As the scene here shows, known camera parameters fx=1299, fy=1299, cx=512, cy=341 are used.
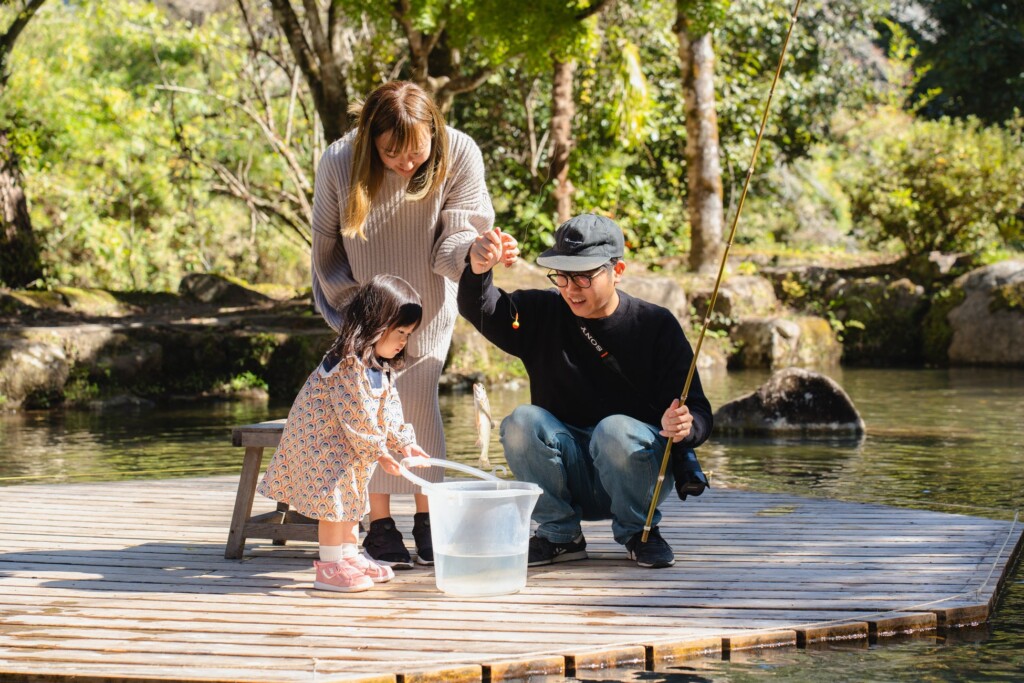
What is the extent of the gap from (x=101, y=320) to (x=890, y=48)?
20.4 m

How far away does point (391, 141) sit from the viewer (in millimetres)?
4004

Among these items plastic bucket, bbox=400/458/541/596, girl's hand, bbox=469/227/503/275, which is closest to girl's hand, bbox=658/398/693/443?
plastic bucket, bbox=400/458/541/596

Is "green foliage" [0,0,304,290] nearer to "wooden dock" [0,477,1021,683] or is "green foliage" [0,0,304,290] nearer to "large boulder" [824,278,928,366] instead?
"large boulder" [824,278,928,366]

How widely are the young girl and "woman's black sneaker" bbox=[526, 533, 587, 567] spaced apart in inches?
21.9

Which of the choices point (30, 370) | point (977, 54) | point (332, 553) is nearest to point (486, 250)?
point (332, 553)

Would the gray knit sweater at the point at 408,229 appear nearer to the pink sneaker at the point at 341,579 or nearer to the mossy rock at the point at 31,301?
the pink sneaker at the point at 341,579

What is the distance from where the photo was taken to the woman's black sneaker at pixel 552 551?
4.25 meters

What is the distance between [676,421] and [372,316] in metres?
0.96

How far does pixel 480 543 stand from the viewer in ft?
12.3

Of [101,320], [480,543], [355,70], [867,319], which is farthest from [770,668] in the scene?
[867,319]

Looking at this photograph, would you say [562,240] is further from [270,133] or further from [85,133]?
[85,133]

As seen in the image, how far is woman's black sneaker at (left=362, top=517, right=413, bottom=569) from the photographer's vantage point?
4234mm

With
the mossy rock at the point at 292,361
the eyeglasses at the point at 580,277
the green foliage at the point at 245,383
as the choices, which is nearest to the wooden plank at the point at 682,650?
the eyeglasses at the point at 580,277

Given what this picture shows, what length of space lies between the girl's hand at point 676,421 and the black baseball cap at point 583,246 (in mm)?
509
